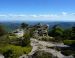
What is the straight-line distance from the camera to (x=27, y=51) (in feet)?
142

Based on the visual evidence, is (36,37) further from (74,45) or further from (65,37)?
(74,45)

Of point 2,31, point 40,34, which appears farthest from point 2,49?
point 40,34

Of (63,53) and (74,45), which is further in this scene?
(74,45)

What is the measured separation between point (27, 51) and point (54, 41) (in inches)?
755

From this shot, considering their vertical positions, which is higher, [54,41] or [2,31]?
[2,31]

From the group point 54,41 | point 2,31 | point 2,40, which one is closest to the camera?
point 2,40

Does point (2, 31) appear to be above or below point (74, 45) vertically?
above

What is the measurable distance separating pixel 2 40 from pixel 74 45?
66.8ft

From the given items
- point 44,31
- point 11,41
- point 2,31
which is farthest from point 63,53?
point 44,31

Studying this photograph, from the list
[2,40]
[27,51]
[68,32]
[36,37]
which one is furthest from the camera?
[68,32]

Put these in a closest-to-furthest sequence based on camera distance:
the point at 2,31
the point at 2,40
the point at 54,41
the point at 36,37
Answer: the point at 2,40
the point at 2,31
the point at 54,41
the point at 36,37

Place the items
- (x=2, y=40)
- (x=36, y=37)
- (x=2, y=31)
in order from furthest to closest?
(x=36, y=37), (x=2, y=31), (x=2, y=40)

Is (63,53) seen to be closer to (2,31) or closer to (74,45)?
(74,45)

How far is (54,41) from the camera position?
60.9 metres
